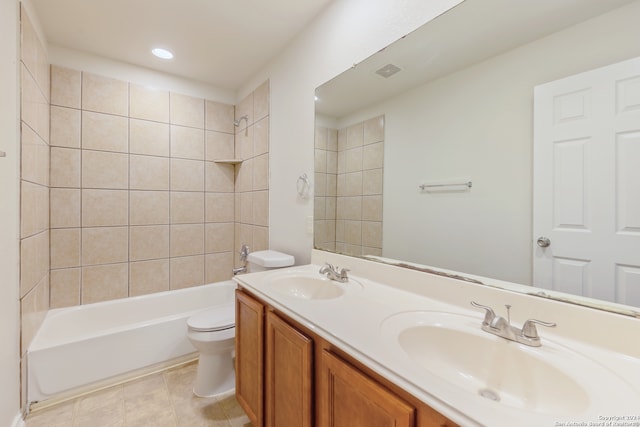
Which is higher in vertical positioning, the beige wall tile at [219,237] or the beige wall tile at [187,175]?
the beige wall tile at [187,175]

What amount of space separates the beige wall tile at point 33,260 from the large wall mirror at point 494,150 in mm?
1792

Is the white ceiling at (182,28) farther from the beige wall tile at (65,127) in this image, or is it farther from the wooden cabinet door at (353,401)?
the wooden cabinet door at (353,401)

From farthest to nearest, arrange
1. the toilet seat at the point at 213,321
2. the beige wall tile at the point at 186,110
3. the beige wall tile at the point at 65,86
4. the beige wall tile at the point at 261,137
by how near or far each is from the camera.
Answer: the beige wall tile at the point at 186,110, the beige wall tile at the point at 261,137, the beige wall tile at the point at 65,86, the toilet seat at the point at 213,321

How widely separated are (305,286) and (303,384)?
24.8 inches

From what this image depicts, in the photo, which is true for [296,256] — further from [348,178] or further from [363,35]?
[363,35]

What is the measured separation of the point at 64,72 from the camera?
2.16 m

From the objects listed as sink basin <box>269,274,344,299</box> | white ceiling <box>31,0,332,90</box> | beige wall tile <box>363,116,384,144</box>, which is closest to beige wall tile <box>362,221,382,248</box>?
sink basin <box>269,274,344,299</box>

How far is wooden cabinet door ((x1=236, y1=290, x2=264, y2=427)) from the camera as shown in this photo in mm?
1271

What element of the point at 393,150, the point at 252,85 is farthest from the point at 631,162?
the point at 252,85

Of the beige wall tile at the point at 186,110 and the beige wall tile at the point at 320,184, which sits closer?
the beige wall tile at the point at 320,184

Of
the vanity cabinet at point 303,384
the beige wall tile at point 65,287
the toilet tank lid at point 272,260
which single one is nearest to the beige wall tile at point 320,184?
the toilet tank lid at point 272,260

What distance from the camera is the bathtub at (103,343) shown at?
1717 millimetres

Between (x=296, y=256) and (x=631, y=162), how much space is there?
170 cm

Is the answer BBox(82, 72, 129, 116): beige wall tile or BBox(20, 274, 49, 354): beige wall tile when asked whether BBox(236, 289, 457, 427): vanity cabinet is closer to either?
BBox(20, 274, 49, 354): beige wall tile
